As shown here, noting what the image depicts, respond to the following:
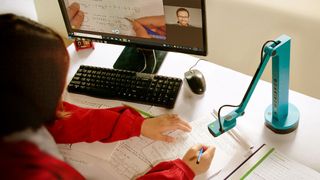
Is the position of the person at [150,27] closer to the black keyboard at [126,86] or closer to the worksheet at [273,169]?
the black keyboard at [126,86]

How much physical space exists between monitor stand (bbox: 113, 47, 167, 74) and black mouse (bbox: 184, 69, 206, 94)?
6.5 inches

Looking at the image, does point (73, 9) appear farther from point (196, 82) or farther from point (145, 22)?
point (196, 82)

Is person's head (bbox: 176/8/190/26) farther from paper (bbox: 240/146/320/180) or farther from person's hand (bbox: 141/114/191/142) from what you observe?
paper (bbox: 240/146/320/180)

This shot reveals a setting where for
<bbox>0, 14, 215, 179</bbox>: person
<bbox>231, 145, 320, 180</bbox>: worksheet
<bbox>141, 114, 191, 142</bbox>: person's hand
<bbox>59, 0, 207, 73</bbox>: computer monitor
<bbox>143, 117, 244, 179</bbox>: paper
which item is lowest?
<bbox>231, 145, 320, 180</bbox>: worksheet

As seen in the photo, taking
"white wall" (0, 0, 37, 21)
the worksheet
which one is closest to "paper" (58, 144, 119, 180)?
the worksheet

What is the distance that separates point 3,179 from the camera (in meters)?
0.60

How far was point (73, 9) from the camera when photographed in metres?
1.32

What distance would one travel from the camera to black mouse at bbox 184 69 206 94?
48.4 inches

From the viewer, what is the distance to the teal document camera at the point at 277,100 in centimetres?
93

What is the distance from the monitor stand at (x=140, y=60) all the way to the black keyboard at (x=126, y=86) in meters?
0.06

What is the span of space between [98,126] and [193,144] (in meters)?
0.31

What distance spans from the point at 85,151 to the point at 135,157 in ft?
0.54

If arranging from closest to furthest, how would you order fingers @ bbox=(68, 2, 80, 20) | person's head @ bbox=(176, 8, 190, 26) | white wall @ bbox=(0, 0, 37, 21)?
person's head @ bbox=(176, 8, 190, 26) → fingers @ bbox=(68, 2, 80, 20) → white wall @ bbox=(0, 0, 37, 21)

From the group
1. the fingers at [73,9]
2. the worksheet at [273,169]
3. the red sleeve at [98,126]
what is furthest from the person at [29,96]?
the fingers at [73,9]
